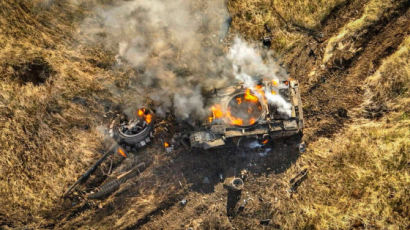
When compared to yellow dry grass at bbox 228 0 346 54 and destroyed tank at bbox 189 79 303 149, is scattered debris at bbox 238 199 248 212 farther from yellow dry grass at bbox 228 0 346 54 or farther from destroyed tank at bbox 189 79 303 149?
yellow dry grass at bbox 228 0 346 54

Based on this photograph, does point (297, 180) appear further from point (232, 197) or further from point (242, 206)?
point (232, 197)

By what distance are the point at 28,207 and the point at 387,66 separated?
60.5ft

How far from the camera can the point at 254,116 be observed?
13.2 m

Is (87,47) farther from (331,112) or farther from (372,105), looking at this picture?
(372,105)

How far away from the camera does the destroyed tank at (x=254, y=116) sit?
12500mm

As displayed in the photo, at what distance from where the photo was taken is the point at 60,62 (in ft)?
47.4

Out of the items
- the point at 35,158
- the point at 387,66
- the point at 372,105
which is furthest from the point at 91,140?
the point at 387,66

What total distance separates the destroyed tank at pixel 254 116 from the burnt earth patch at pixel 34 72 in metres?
8.31

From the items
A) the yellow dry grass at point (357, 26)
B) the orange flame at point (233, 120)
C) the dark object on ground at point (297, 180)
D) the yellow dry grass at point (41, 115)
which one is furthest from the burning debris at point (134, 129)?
the yellow dry grass at point (357, 26)

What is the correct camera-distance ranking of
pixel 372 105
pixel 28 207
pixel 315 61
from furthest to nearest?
1. pixel 315 61
2. pixel 372 105
3. pixel 28 207

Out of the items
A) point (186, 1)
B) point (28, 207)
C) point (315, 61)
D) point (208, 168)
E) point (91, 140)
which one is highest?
point (186, 1)

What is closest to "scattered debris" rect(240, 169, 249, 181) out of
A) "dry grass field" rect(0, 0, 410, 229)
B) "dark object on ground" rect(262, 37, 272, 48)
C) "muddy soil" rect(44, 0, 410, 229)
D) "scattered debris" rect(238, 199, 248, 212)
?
"muddy soil" rect(44, 0, 410, 229)

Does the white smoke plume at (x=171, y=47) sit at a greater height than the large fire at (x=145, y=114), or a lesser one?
greater

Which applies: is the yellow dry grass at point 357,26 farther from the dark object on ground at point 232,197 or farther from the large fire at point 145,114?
the large fire at point 145,114
